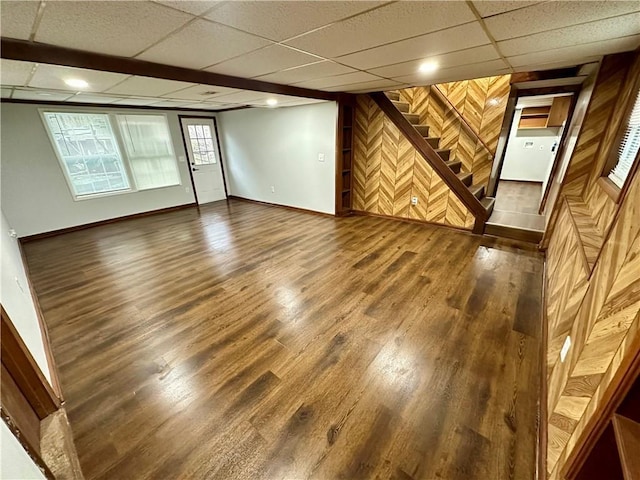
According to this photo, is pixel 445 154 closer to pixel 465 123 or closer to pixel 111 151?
pixel 465 123

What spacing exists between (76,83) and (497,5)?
3.66 meters

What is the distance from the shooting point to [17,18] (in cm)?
134

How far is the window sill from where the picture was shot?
176 cm

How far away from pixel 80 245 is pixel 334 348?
4.44 m

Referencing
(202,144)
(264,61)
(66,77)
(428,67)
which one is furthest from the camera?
(202,144)

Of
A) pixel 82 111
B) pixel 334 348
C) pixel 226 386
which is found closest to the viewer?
pixel 226 386

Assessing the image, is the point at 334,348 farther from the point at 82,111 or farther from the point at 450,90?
the point at 82,111

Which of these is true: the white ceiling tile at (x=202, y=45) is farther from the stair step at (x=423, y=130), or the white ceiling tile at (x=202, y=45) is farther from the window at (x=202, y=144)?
the window at (x=202, y=144)

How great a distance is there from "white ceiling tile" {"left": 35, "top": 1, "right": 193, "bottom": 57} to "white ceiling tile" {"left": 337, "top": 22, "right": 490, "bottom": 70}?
1361 mm

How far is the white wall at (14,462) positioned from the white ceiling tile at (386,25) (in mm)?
2221

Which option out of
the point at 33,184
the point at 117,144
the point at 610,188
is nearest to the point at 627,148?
the point at 610,188

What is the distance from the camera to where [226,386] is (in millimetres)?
1698

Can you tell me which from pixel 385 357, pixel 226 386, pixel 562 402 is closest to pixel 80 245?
pixel 226 386

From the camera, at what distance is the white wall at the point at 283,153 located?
484 centimetres
